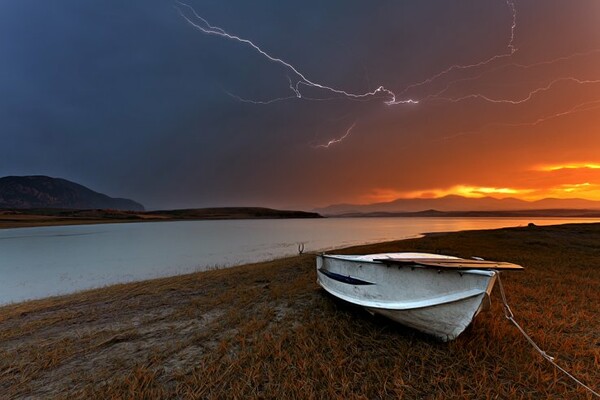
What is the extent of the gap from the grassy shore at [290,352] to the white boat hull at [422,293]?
0.47 m

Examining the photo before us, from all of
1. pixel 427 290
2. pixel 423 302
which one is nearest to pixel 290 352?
pixel 423 302

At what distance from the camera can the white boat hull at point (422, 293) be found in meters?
4.60

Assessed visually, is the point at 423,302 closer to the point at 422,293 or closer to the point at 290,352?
the point at 422,293

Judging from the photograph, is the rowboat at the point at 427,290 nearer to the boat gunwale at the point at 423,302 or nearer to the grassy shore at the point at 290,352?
the boat gunwale at the point at 423,302

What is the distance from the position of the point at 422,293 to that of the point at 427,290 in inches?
4.5

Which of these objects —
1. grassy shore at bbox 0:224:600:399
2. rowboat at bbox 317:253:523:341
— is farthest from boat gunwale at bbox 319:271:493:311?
grassy shore at bbox 0:224:600:399

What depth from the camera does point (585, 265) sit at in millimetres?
13094

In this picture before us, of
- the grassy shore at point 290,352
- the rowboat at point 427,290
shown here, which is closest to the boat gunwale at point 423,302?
the rowboat at point 427,290

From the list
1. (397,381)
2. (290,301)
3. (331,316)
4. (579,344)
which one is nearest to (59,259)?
(290,301)

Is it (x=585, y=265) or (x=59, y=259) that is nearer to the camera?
(x=585, y=265)

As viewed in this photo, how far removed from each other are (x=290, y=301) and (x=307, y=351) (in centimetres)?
327

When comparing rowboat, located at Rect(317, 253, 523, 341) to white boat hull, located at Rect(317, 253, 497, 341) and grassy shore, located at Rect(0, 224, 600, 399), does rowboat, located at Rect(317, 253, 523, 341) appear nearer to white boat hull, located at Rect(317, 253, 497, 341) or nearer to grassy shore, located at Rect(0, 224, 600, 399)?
white boat hull, located at Rect(317, 253, 497, 341)

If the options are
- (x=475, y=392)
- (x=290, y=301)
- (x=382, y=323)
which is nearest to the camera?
(x=475, y=392)

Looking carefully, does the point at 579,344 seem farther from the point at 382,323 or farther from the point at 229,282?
the point at 229,282
